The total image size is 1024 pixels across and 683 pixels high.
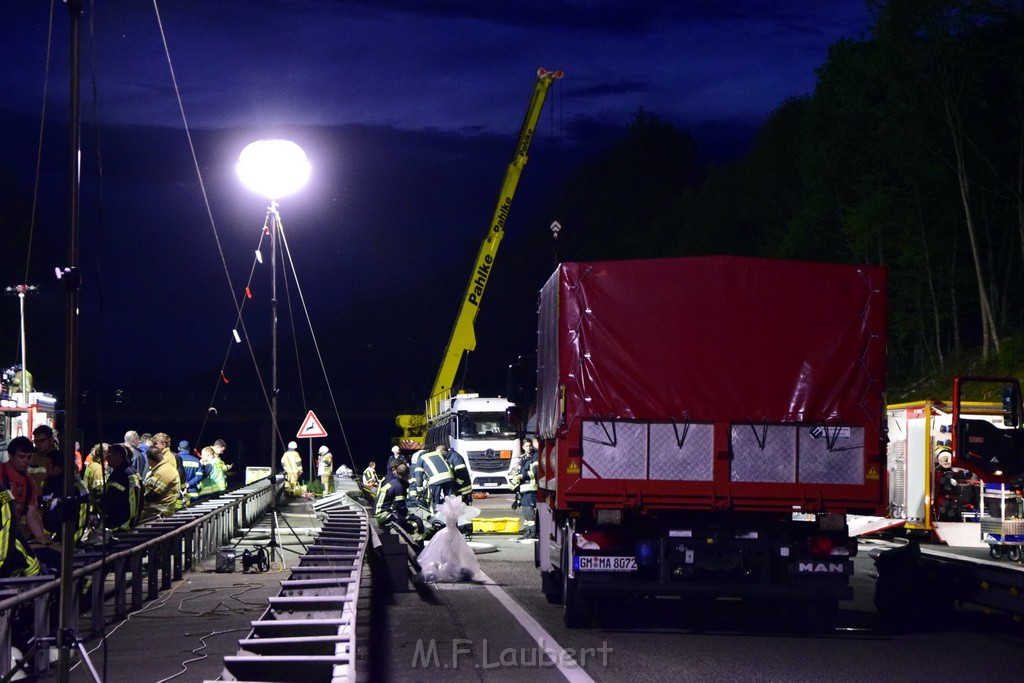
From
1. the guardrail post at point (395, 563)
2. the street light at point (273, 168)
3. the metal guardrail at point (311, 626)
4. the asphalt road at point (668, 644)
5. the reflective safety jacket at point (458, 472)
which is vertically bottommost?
the asphalt road at point (668, 644)

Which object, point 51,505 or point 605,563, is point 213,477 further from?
point 605,563

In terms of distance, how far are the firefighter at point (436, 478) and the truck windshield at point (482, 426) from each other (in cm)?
2535

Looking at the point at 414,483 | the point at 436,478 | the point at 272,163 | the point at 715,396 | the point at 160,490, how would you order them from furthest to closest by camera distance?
1. the point at 414,483
2. the point at 436,478
3. the point at 160,490
4. the point at 272,163
5. the point at 715,396

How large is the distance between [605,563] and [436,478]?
732cm

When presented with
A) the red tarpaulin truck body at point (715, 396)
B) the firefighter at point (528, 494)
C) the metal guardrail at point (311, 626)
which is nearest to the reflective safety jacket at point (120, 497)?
the metal guardrail at point (311, 626)

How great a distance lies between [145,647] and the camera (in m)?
10.7

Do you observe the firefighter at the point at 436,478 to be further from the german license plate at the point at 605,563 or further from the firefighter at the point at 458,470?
the german license plate at the point at 605,563

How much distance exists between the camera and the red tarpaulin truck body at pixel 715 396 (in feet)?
39.9

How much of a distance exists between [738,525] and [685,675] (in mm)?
2832

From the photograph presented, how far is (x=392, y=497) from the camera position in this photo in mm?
19594

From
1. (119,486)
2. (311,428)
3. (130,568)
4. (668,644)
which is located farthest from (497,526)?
(668,644)

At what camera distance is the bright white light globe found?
16531mm

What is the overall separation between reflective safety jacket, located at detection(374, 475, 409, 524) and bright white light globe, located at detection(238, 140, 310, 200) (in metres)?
4.80

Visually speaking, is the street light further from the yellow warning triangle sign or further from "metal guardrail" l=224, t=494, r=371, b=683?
the yellow warning triangle sign
